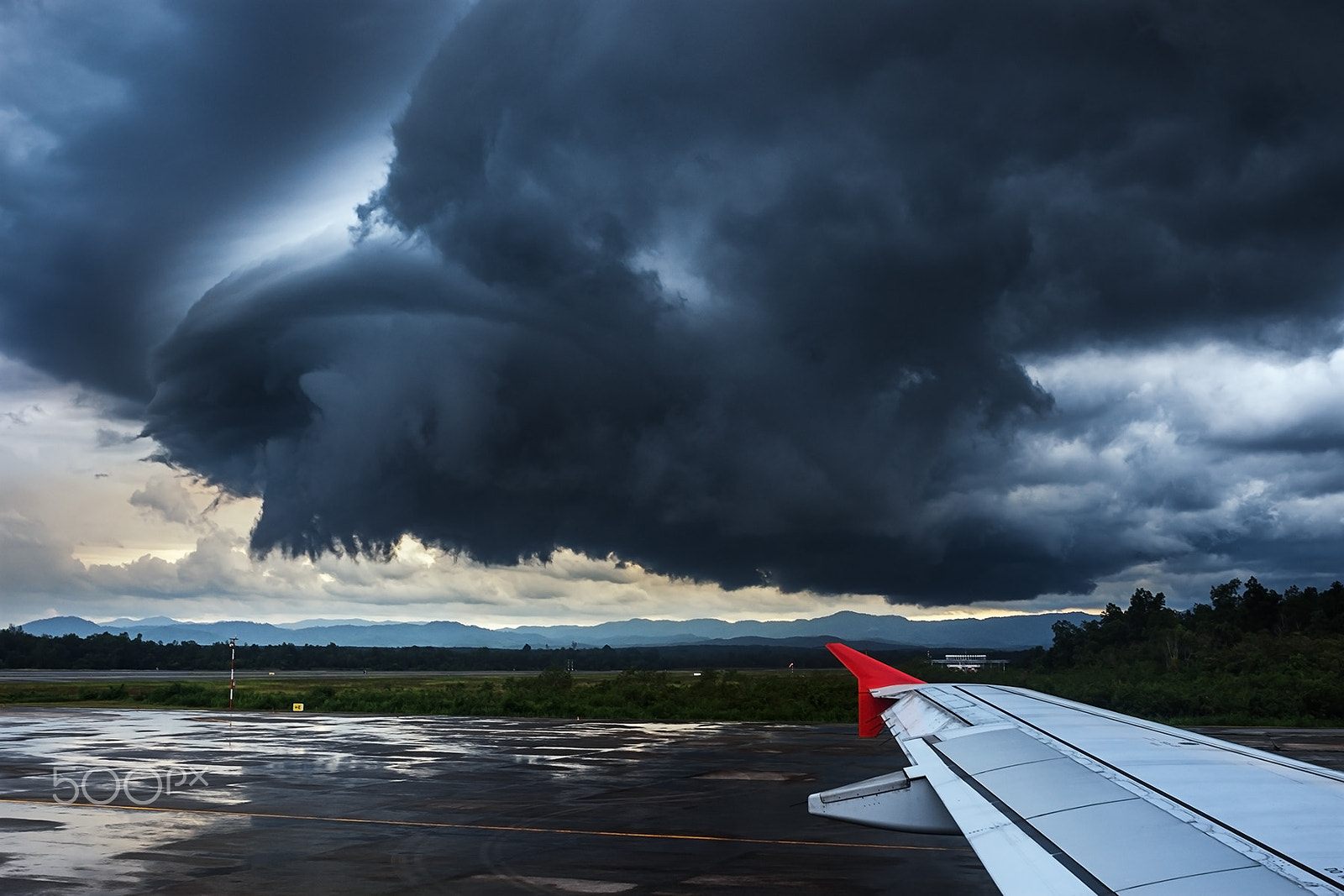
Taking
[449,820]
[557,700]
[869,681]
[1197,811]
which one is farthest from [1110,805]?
[557,700]

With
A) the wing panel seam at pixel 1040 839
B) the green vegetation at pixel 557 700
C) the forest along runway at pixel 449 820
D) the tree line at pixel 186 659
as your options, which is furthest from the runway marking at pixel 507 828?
the tree line at pixel 186 659

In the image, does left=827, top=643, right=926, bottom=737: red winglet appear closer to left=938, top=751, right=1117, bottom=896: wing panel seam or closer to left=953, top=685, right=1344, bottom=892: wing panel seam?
left=953, top=685, right=1344, bottom=892: wing panel seam

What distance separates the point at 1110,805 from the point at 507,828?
12.2m

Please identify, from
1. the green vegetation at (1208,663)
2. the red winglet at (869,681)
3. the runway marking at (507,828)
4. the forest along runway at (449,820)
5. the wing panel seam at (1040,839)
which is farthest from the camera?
the green vegetation at (1208,663)

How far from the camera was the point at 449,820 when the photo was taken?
15.5 meters

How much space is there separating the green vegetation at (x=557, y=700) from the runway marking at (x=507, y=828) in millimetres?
22883

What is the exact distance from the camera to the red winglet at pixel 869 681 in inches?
428

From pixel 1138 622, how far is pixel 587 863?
7914 centimetres

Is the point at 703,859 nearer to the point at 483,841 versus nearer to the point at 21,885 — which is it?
the point at 483,841

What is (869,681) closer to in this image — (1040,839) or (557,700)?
(1040,839)

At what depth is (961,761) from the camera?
6254mm

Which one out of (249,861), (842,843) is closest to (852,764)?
(842,843)

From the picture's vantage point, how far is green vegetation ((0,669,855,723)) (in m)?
40.6

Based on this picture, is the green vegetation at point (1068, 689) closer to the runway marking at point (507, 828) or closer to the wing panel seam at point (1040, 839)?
the runway marking at point (507, 828)
